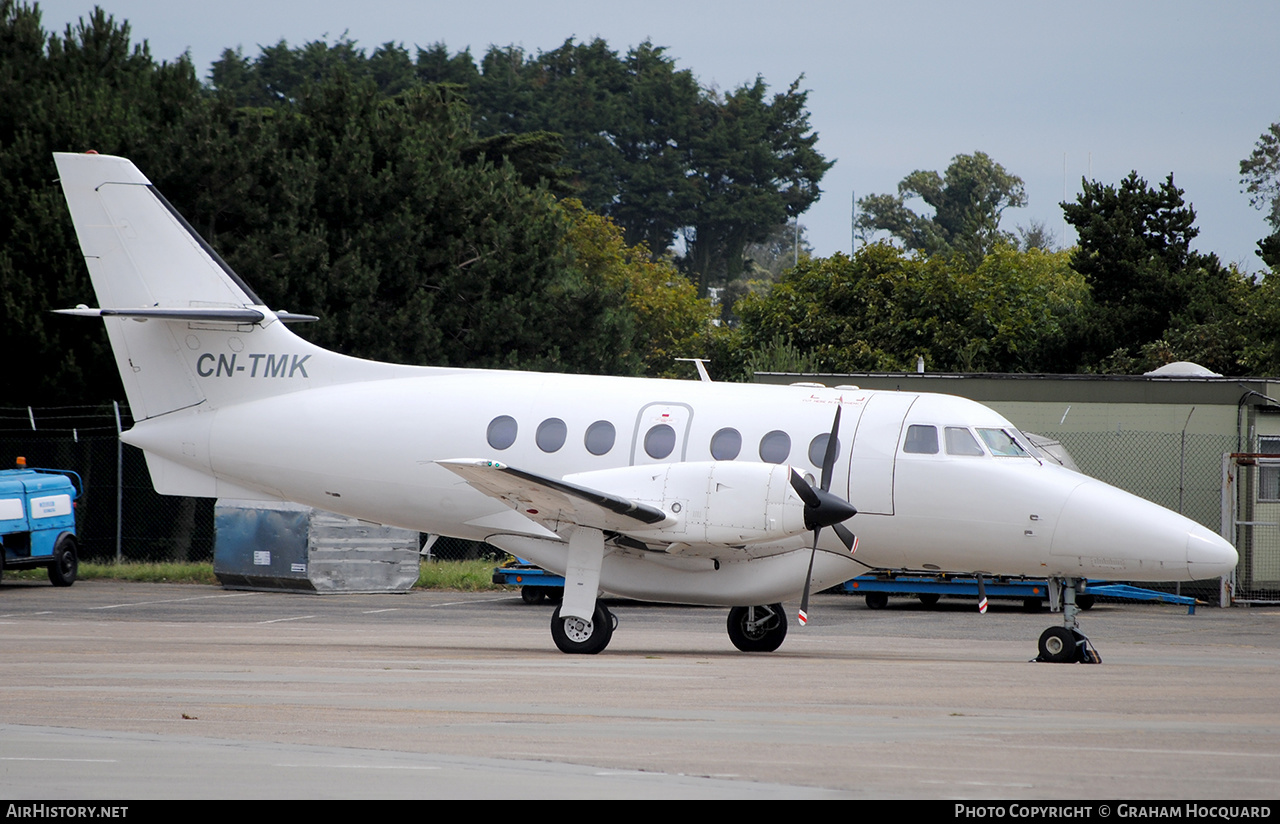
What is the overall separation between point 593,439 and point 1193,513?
13.6 m

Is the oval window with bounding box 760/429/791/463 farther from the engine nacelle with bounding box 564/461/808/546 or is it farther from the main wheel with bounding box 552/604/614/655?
the main wheel with bounding box 552/604/614/655

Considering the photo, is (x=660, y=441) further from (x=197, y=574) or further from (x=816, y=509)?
(x=197, y=574)

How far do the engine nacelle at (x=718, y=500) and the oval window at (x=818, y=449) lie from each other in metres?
0.56

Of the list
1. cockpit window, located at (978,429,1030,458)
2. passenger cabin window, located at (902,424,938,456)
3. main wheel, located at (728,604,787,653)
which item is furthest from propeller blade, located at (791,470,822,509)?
main wheel, located at (728,604,787,653)

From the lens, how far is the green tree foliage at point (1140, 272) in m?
42.9

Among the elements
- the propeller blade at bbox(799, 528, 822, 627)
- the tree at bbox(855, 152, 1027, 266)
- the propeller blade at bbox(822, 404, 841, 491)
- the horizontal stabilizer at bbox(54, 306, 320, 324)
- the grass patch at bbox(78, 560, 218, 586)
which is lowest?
the grass patch at bbox(78, 560, 218, 586)

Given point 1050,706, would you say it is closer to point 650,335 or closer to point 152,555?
point 152,555

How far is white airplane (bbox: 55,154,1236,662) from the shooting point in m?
14.5

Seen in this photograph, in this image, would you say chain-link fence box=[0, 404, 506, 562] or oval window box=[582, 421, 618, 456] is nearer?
oval window box=[582, 421, 618, 456]

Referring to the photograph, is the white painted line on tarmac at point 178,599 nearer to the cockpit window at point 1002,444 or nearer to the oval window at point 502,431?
the oval window at point 502,431

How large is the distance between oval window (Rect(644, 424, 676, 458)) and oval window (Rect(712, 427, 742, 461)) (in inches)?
18.1
